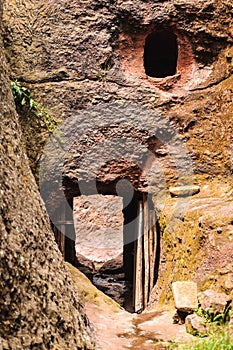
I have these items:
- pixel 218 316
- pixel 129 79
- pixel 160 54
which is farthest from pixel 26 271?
pixel 160 54

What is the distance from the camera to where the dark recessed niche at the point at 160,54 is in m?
7.62

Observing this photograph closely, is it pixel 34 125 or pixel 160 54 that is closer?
pixel 34 125

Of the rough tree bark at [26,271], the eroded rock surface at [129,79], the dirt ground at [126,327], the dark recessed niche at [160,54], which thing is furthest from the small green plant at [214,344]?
the dark recessed niche at [160,54]

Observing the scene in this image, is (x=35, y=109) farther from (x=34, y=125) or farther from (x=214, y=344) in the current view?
(x=214, y=344)

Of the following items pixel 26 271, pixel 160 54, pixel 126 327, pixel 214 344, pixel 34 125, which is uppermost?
pixel 160 54

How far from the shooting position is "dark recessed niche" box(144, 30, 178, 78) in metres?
7.62

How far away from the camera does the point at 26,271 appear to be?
9.40 ft

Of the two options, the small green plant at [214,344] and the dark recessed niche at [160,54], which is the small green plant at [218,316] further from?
the dark recessed niche at [160,54]

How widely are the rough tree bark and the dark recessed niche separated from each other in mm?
4476

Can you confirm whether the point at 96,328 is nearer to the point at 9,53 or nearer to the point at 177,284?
the point at 177,284

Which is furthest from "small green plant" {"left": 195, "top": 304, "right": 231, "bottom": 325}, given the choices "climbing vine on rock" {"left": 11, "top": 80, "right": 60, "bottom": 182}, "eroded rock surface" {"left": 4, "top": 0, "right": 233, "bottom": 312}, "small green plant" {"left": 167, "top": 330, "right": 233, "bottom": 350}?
"climbing vine on rock" {"left": 11, "top": 80, "right": 60, "bottom": 182}

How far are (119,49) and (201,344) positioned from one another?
15.7 ft

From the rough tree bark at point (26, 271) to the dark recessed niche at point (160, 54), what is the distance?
14.7 ft

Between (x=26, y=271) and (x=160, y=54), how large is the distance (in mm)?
6128
